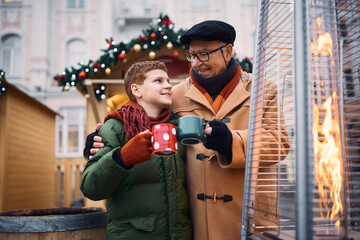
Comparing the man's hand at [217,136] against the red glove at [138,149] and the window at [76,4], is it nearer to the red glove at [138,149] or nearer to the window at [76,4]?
the red glove at [138,149]

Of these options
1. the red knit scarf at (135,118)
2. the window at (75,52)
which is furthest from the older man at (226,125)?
the window at (75,52)

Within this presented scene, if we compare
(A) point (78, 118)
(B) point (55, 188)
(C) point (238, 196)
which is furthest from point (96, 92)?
(A) point (78, 118)

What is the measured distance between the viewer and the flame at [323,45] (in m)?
1.23

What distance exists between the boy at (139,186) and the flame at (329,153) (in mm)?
763

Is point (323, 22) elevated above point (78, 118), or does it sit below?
below

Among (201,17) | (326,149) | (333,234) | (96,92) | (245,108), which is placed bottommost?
(333,234)

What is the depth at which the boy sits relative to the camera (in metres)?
1.58

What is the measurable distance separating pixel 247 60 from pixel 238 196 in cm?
296

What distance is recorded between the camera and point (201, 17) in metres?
15.2

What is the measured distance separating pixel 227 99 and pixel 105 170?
2.54ft

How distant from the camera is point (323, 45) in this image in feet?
4.10

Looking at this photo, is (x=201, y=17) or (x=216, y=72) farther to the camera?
(x=201, y=17)

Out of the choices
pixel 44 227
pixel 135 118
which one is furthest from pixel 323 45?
pixel 44 227

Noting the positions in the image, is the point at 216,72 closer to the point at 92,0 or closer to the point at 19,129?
the point at 19,129
